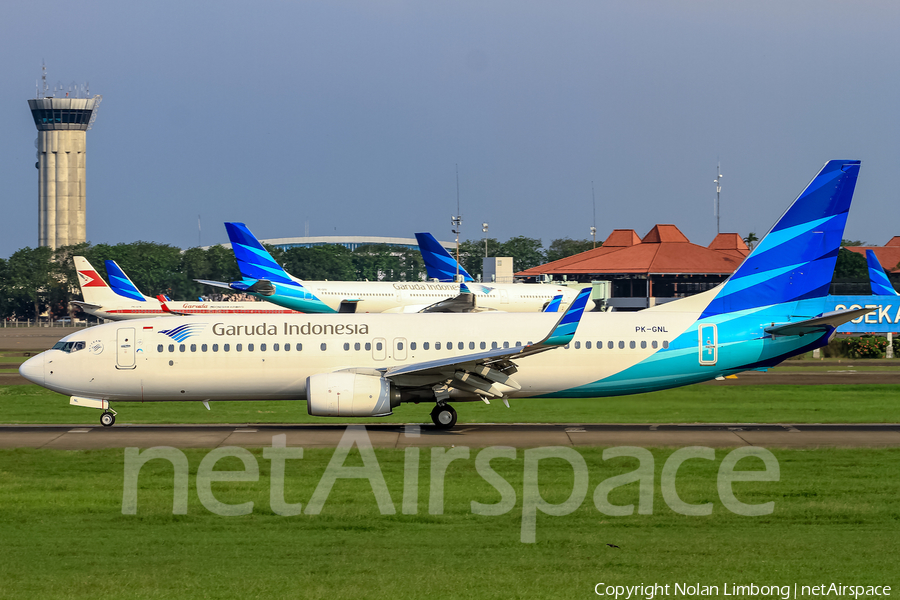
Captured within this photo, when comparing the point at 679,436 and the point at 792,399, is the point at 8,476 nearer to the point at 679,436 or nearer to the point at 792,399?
the point at 679,436

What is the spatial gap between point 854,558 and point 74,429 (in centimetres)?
2392

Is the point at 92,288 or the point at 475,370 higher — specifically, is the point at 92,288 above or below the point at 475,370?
above

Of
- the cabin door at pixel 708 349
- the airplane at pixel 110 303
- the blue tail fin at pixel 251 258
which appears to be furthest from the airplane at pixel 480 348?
the airplane at pixel 110 303

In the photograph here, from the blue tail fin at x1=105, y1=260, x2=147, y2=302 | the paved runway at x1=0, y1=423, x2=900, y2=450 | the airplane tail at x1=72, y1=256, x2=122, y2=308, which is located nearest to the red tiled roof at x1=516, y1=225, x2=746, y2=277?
the blue tail fin at x1=105, y1=260, x2=147, y2=302

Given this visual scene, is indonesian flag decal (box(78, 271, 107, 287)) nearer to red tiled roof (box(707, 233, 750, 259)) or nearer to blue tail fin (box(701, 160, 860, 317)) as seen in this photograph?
blue tail fin (box(701, 160, 860, 317))

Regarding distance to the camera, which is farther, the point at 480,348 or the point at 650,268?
the point at 650,268

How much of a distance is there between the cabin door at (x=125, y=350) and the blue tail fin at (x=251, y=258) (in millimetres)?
38387

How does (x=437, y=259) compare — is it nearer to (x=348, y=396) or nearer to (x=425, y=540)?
(x=348, y=396)

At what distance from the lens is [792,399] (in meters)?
37.0

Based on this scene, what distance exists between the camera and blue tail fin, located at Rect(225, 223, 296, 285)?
228 feet

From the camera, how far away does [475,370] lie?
29.3 m

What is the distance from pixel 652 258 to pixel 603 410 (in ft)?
304

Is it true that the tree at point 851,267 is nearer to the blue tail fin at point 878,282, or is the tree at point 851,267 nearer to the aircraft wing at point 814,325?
the blue tail fin at point 878,282

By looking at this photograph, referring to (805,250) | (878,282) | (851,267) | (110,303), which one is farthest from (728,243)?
(805,250)
